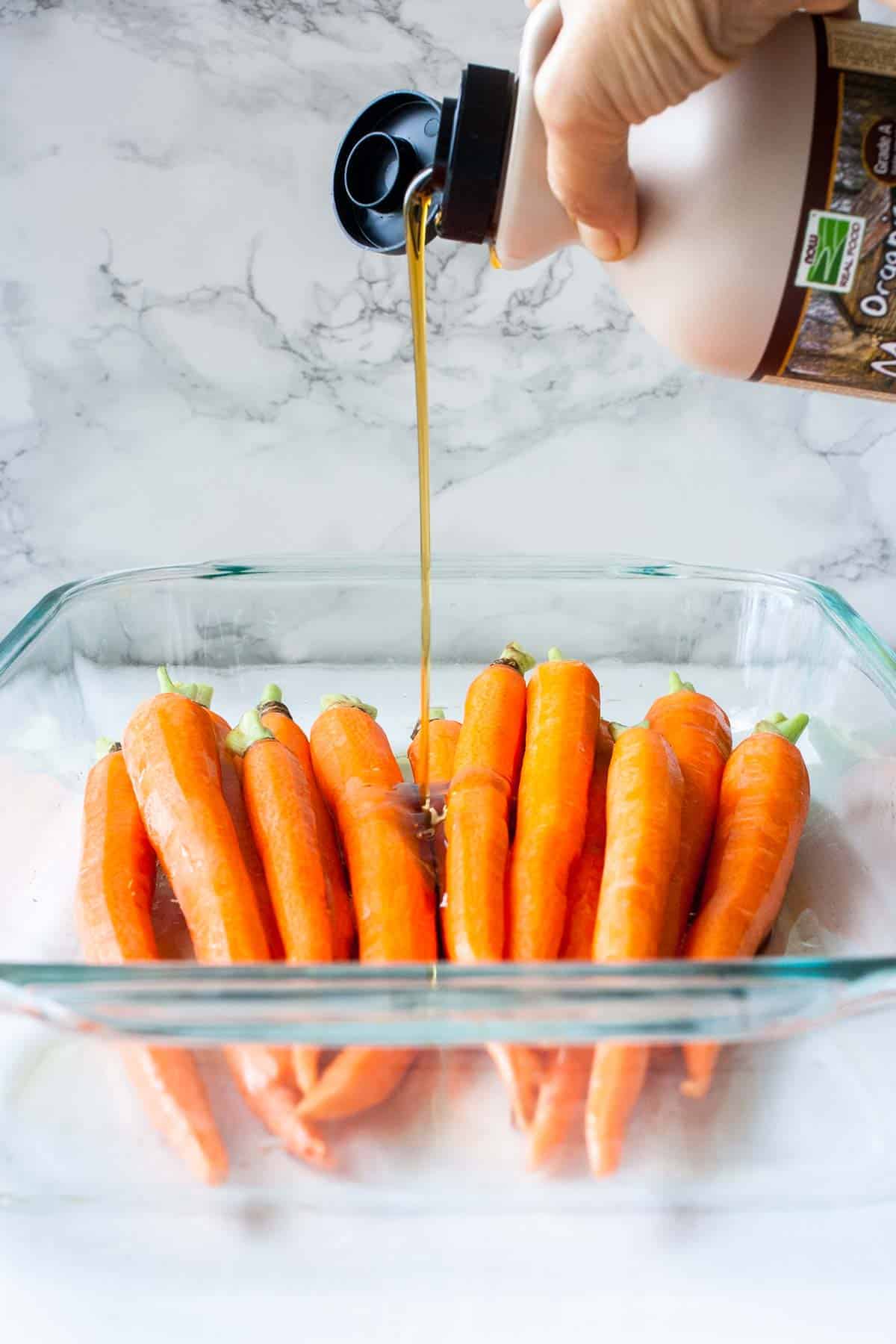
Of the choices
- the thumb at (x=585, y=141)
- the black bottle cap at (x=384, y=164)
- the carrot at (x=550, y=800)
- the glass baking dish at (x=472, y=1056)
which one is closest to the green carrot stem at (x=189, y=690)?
the glass baking dish at (x=472, y=1056)

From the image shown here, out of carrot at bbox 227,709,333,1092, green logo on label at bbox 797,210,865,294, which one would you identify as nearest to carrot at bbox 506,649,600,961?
carrot at bbox 227,709,333,1092

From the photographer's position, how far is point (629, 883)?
0.74 meters

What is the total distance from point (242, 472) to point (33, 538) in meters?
0.26

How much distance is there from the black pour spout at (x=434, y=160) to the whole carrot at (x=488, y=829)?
359 millimetres

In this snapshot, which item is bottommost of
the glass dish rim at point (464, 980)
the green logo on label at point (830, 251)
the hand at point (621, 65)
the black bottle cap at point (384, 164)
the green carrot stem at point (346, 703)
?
the green carrot stem at point (346, 703)

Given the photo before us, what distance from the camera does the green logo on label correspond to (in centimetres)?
62

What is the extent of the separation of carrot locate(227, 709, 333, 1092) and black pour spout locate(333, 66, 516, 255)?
359 mm

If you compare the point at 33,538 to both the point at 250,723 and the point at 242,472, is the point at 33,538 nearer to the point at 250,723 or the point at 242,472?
the point at 242,472

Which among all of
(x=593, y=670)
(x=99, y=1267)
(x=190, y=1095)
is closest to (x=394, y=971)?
(x=190, y=1095)

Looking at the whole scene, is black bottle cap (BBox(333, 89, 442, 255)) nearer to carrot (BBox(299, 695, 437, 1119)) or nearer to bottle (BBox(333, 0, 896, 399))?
bottle (BBox(333, 0, 896, 399))

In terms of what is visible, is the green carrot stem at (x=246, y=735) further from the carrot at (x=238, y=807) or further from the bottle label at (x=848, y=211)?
the bottle label at (x=848, y=211)

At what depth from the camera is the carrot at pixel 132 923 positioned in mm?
600

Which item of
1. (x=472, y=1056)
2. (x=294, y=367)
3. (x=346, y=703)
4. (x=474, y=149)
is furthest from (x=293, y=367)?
(x=472, y=1056)

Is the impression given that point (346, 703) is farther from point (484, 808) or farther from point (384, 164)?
point (384, 164)
